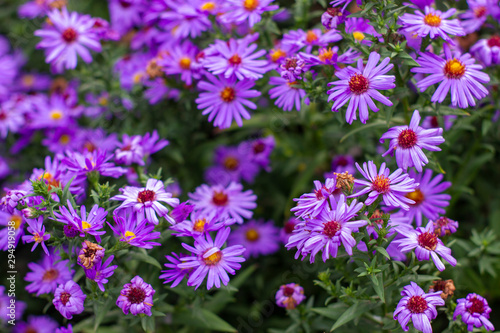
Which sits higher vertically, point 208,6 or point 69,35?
point 208,6

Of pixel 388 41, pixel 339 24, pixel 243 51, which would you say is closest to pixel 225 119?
pixel 243 51

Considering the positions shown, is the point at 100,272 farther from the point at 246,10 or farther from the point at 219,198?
the point at 246,10

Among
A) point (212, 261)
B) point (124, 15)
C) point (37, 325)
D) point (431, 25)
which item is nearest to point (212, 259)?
point (212, 261)

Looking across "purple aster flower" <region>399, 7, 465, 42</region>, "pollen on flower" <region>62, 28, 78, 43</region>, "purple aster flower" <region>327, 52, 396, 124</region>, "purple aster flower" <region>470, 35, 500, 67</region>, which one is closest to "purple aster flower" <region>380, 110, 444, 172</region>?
"purple aster flower" <region>327, 52, 396, 124</region>

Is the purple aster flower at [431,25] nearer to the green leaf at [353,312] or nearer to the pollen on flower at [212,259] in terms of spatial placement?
the green leaf at [353,312]

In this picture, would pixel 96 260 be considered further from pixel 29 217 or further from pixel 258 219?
pixel 258 219

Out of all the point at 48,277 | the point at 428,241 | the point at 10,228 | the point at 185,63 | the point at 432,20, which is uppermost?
the point at 432,20
